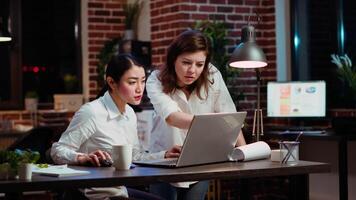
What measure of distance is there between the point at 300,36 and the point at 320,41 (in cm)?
24

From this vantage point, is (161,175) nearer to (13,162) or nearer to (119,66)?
(13,162)

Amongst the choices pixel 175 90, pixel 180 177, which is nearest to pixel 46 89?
pixel 175 90

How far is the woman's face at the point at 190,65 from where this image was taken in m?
3.21

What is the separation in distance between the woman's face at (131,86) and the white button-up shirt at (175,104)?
0.24 metres

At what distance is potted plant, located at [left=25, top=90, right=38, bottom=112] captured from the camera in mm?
7016

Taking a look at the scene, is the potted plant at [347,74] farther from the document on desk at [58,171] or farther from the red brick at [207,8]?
the document on desk at [58,171]

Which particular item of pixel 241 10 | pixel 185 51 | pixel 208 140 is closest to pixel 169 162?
pixel 208 140

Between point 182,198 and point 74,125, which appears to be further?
point 182,198

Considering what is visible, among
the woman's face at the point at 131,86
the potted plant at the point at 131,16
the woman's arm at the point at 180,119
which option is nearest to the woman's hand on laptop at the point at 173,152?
the woman's arm at the point at 180,119

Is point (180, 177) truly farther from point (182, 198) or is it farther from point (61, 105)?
point (61, 105)

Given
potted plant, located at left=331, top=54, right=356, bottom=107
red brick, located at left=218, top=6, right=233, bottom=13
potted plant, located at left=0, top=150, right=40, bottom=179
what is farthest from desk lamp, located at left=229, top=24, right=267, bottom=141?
red brick, located at left=218, top=6, right=233, bottom=13

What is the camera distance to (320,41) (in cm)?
600

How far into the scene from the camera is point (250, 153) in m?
2.98

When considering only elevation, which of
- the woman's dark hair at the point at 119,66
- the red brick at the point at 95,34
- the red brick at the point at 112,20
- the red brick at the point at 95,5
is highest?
the red brick at the point at 95,5
